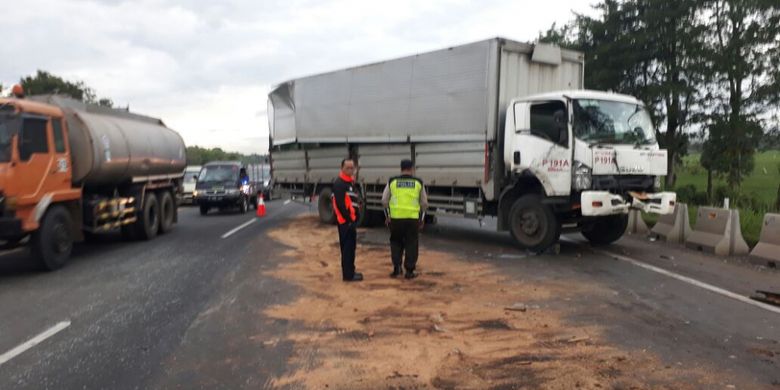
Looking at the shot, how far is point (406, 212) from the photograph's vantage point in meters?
8.08

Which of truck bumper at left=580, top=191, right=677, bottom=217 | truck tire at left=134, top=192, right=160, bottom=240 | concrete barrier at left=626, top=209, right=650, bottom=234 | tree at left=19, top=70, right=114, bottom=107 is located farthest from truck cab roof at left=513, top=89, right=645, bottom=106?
tree at left=19, top=70, right=114, bottom=107

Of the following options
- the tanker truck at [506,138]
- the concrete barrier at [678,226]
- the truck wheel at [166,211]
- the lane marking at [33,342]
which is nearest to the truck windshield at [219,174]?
the truck wheel at [166,211]

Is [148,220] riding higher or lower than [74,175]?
lower

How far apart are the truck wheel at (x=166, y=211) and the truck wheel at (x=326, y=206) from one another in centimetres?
386

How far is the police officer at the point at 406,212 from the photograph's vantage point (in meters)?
8.07

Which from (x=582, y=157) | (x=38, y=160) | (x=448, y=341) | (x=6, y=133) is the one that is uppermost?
(x=6, y=133)

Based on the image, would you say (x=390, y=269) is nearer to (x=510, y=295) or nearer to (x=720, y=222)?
(x=510, y=295)

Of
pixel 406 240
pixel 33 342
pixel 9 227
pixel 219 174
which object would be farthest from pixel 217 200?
pixel 33 342

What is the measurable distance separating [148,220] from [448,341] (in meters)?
10.2

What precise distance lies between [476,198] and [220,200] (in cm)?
1171

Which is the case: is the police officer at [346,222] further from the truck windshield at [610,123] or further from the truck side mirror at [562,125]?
the truck windshield at [610,123]

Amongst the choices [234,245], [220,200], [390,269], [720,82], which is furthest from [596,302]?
[720,82]

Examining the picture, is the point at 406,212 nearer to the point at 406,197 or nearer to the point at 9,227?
the point at 406,197

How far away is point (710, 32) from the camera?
21625 millimetres
